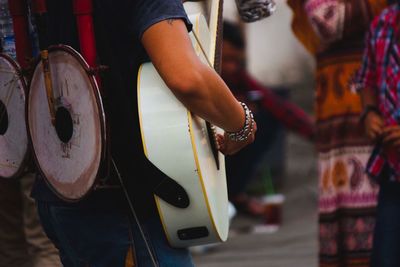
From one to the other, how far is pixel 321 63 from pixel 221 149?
203 cm

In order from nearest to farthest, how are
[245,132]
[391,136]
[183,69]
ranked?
[183,69]
[245,132]
[391,136]

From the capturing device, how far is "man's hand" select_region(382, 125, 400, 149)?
3.27 m

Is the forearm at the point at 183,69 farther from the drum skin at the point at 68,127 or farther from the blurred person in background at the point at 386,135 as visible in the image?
the blurred person in background at the point at 386,135

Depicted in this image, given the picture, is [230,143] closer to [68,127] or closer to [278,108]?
[68,127]

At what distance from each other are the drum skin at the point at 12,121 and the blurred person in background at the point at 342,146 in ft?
6.33

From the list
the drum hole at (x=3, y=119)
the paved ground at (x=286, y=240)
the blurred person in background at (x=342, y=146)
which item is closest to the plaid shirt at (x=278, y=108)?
the paved ground at (x=286, y=240)

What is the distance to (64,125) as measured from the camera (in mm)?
2289

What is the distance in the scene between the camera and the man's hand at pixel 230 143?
2.37m

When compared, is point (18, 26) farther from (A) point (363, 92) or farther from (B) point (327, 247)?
(B) point (327, 247)

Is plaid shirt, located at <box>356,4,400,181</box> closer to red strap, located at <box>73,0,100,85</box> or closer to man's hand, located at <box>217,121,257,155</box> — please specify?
man's hand, located at <box>217,121,257,155</box>

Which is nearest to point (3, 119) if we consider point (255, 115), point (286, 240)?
point (286, 240)

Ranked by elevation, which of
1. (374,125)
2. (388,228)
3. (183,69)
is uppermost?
(183,69)

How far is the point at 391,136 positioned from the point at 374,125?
0.45 feet

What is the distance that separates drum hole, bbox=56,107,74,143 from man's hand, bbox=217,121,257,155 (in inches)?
14.9
